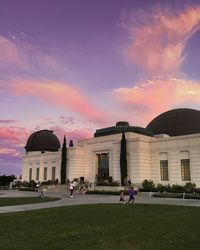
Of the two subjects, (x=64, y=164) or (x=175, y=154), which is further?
(x=64, y=164)

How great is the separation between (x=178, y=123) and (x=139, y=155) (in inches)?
607

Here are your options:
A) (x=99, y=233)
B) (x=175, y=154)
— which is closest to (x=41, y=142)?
(x=175, y=154)

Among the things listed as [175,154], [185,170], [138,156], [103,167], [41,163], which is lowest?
[185,170]

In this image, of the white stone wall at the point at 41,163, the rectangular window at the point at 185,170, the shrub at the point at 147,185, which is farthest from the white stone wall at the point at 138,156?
the white stone wall at the point at 41,163

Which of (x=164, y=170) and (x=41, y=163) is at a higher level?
(x=41, y=163)

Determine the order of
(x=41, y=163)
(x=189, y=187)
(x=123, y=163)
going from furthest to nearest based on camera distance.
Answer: (x=41, y=163) < (x=123, y=163) < (x=189, y=187)

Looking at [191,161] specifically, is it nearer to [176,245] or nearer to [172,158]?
[172,158]

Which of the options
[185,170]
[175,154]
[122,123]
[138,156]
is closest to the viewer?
[185,170]

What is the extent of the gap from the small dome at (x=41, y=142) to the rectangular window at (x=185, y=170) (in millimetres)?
37695

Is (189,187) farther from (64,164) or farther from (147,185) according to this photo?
(64,164)

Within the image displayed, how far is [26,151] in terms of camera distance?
71625mm

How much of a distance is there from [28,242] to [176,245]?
4.64 metres

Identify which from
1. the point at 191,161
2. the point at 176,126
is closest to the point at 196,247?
the point at 191,161

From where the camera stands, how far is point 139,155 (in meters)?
43.0
